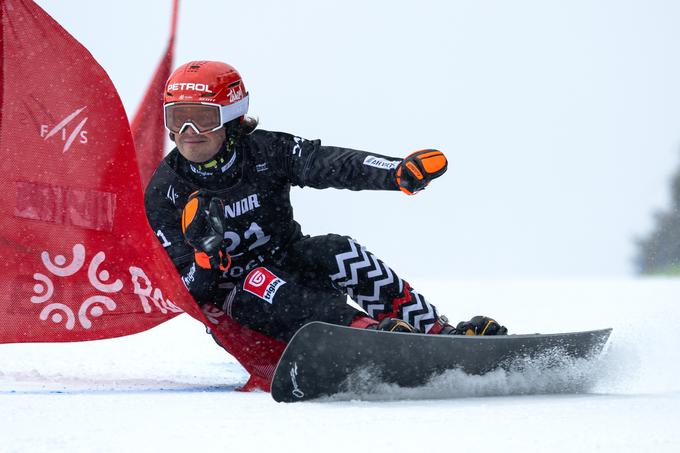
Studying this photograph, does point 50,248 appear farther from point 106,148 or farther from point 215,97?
point 215,97

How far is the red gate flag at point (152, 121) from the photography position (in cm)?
597

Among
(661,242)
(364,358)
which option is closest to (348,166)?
(364,358)

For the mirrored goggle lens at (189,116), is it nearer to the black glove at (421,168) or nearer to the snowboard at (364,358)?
the black glove at (421,168)

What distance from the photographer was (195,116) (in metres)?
3.92

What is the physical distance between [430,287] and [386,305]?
630cm

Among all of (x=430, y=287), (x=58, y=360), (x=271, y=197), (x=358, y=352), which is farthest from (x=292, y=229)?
(x=430, y=287)

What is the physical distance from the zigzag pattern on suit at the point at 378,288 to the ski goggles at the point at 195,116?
793mm

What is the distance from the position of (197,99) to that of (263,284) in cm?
84

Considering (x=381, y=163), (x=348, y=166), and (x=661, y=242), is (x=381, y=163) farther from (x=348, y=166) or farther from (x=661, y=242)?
(x=661, y=242)

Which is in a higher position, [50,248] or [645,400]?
[50,248]

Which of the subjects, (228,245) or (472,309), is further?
(472,309)

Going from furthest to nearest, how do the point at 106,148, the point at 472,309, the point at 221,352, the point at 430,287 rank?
the point at 430,287, the point at 472,309, the point at 221,352, the point at 106,148

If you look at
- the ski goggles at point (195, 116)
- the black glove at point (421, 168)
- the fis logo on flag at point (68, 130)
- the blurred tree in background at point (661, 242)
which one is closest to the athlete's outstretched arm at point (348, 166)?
the black glove at point (421, 168)

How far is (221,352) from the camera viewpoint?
5746mm
